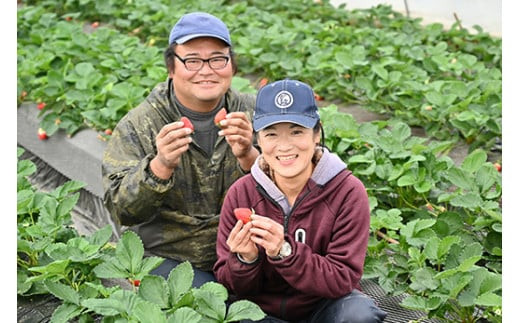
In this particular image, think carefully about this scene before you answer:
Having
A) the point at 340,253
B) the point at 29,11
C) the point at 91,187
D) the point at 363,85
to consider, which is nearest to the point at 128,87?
the point at 91,187

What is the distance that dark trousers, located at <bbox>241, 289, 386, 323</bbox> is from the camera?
280cm

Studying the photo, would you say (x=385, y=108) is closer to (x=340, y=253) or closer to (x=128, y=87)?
(x=128, y=87)

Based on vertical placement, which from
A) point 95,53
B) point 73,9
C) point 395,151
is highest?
point 395,151

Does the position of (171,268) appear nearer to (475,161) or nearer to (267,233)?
(267,233)

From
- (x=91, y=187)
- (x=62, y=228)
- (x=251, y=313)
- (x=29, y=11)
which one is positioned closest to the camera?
(x=251, y=313)

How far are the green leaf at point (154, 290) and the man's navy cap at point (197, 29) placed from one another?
0.95m

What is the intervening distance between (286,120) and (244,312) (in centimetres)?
59

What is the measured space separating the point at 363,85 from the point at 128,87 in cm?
149

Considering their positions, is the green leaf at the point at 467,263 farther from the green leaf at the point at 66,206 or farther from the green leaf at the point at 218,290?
the green leaf at the point at 66,206

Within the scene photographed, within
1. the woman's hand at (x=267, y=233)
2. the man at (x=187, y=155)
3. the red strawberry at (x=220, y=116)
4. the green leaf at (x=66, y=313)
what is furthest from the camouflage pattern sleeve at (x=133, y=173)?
the woman's hand at (x=267, y=233)

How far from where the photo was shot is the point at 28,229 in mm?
3494

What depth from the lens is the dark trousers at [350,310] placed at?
2799mm

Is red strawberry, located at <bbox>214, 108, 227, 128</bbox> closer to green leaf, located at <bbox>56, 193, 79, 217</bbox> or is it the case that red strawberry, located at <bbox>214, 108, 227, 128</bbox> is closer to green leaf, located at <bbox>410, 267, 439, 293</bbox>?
green leaf, located at <bbox>56, 193, 79, 217</bbox>

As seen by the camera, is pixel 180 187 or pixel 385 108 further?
pixel 385 108
